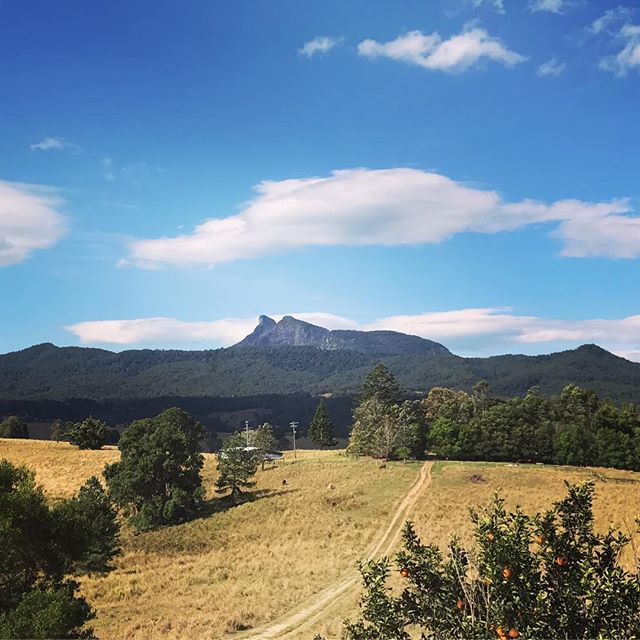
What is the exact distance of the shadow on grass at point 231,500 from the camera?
58.3 metres

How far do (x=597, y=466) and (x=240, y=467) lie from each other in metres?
52.7

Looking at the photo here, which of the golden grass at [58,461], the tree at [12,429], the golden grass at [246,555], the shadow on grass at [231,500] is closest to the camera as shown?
the golden grass at [246,555]

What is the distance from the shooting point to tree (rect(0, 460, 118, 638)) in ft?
53.2

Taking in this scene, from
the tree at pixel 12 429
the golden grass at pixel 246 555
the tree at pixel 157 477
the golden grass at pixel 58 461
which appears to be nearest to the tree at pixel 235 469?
the golden grass at pixel 246 555

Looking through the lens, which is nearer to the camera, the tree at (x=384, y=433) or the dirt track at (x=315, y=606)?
the dirt track at (x=315, y=606)

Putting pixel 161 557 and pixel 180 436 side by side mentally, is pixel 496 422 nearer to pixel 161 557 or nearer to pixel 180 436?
pixel 180 436

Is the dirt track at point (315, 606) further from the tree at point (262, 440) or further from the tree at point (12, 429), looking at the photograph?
the tree at point (12, 429)

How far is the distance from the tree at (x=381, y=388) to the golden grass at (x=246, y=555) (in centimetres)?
2776

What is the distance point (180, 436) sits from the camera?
191ft

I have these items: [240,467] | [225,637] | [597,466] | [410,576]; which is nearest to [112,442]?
[240,467]

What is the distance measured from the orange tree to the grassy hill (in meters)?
5.79

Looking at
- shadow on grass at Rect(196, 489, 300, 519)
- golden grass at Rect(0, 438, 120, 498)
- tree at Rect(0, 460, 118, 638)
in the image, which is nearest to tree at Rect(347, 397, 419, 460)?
shadow on grass at Rect(196, 489, 300, 519)

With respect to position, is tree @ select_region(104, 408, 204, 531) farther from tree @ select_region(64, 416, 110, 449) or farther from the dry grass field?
tree @ select_region(64, 416, 110, 449)

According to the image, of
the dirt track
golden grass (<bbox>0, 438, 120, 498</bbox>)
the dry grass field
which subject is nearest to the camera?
the dirt track
